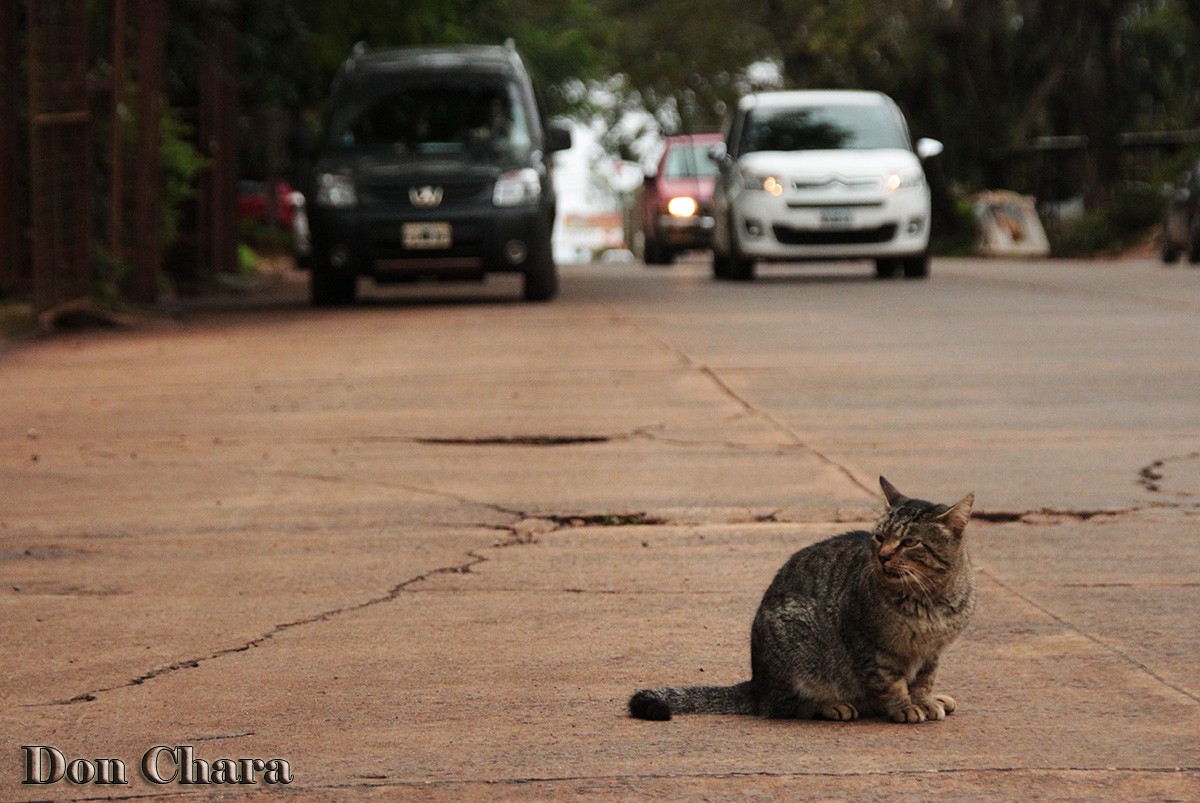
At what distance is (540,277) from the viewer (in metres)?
19.7

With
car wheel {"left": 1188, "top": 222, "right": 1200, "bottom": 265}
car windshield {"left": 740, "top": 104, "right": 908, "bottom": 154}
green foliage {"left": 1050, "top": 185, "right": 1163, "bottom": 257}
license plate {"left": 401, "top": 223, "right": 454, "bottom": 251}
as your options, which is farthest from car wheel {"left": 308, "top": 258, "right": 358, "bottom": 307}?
green foliage {"left": 1050, "top": 185, "right": 1163, "bottom": 257}

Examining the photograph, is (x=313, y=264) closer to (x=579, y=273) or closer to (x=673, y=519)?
(x=579, y=273)

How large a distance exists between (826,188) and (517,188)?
4.87 meters

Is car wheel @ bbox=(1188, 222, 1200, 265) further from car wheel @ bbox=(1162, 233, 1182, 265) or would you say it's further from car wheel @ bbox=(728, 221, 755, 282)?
car wheel @ bbox=(728, 221, 755, 282)

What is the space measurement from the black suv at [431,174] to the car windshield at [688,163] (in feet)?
40.1

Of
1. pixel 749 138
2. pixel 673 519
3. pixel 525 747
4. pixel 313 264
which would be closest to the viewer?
pixel 525 747

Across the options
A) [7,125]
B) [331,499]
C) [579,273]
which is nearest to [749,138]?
[579,273]

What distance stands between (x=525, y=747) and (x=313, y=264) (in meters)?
14.9

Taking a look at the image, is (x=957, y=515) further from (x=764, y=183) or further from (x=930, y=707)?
(x=764, y=183)

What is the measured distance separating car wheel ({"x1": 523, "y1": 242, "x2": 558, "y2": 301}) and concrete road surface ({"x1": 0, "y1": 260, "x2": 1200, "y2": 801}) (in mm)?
4108

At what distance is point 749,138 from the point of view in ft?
78.6

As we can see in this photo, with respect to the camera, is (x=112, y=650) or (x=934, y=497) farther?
(x=934, y=497)

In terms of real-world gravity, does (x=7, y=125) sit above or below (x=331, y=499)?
above

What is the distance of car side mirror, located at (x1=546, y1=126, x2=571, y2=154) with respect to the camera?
64.7ft
